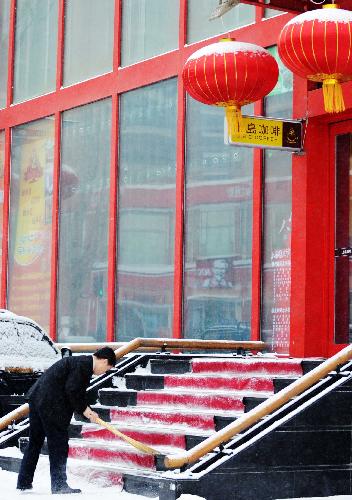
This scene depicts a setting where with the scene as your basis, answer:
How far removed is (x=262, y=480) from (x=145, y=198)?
731 centimetres

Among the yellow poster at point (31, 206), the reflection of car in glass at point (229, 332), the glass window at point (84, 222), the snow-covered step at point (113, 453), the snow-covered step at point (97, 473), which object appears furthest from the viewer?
the yellow poster at point (31, 206)

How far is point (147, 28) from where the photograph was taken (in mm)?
18203

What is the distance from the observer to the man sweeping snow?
37.5 feet

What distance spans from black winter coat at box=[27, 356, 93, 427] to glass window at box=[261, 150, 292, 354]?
4.20m

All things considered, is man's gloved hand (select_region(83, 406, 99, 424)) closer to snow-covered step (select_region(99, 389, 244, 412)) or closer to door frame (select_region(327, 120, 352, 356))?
snow-covered step (select_region(99, 389, 244, 412))

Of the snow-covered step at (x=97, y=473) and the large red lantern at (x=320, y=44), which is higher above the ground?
the large red lantern at (x=320, y=44)

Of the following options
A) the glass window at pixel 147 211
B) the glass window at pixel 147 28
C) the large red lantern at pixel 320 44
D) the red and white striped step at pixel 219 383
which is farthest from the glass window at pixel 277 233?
the large red lantern at pixel 320 44

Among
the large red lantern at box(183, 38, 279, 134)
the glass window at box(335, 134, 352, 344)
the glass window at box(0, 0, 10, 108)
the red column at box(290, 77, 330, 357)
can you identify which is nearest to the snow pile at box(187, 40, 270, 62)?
the large red lantern at box(183, 38, 279, 134)

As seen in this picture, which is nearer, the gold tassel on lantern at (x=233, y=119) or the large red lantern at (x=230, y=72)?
the large red lantern at (x=230, y=72)

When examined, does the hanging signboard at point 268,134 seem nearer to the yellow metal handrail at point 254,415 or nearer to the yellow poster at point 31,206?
the yellow metal handrail at point 254,415

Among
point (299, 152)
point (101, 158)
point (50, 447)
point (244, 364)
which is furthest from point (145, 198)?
point (50, 447)

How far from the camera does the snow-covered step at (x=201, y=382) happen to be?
42.5 ft

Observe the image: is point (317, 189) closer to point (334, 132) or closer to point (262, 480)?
point (334, 132)

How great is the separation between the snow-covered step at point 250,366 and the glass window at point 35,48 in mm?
7653
